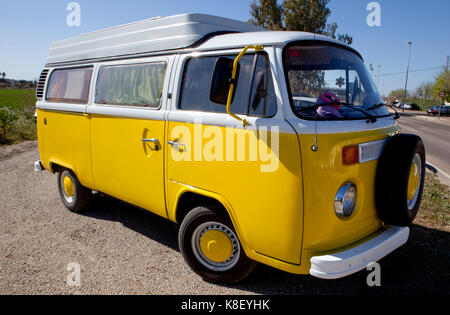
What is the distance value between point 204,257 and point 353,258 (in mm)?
1429

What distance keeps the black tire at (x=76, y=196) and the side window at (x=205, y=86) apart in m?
2.67

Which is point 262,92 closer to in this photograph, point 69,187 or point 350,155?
point 350,155

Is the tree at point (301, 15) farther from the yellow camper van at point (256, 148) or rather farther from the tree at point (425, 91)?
the tree at point (425, 91)

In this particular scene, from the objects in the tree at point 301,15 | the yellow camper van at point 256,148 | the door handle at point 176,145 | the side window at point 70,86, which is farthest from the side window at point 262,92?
the tree at point 301,15

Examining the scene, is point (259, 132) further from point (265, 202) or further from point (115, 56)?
point (115, 56)

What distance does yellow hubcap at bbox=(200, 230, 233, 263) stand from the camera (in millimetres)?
3053

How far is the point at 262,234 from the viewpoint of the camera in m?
2.60

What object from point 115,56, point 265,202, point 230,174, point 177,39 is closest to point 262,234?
point 265,202

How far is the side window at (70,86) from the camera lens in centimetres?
452

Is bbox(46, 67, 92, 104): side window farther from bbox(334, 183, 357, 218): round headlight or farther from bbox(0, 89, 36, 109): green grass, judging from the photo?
bbox(0, 89, 36, 109): green grass

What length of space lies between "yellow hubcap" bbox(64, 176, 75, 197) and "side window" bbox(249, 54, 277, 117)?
363 centimetres

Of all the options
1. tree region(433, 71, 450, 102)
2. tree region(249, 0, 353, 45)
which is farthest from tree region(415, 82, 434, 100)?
tree region(249, 0, 353, 45)

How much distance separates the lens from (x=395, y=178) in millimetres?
2730

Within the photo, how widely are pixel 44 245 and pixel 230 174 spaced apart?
9.09 ft
